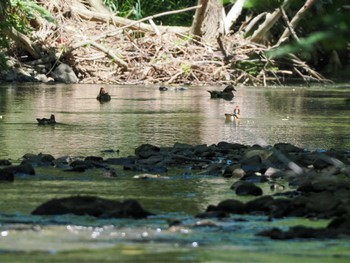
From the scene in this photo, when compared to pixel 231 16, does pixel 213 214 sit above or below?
below

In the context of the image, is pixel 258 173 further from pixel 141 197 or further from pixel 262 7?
pixel 262 7

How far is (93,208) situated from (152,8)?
102 ft

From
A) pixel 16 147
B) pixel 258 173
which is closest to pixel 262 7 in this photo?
pixel 258 173

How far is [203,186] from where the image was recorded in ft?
26.9

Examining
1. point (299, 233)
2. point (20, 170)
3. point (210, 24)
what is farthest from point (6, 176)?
point (210, 24)

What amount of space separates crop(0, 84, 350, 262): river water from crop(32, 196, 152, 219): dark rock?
97mm

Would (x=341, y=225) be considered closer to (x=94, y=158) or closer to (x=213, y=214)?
(x=213, y=214)

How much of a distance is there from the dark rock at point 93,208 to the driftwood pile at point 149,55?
21787 millimetres

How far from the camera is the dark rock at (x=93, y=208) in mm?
6411

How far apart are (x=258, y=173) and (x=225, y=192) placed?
102 centimetres

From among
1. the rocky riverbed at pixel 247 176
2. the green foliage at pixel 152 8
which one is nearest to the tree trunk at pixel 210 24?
the green foliage at pixel 152 8

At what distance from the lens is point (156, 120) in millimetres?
15164

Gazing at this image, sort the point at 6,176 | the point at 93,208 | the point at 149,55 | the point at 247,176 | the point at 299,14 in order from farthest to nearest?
the point at 149,55, the point at 299,14, the point at 247,176, the point at 6,176, the point at 93,208

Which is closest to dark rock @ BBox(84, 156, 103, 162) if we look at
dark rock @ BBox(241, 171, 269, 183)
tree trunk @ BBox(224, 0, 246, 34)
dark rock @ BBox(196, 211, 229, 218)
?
dark rock @ BBox(241, 171, 269, 183)
